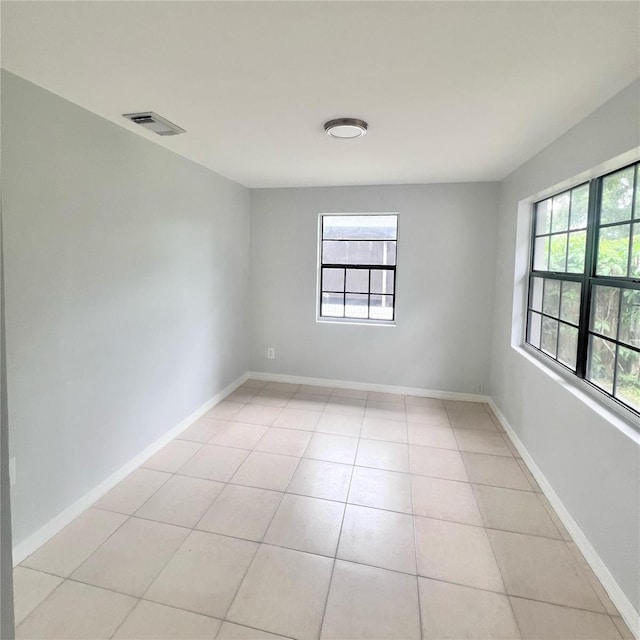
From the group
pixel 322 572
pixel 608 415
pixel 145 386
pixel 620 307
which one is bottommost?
pixel 322 572

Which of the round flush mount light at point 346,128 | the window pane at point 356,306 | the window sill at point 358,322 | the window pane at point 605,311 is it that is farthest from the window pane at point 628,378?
the window pane at point 356,306

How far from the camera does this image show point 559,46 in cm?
143

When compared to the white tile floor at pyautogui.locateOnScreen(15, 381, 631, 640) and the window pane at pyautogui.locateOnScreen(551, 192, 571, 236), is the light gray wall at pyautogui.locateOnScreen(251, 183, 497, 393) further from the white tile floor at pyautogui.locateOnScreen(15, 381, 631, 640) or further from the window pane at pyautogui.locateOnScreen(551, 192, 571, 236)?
the white tile floor at pyautogui.locateOnScreen(15, 381, 631, 640)

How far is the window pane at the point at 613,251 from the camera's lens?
188 centimetres

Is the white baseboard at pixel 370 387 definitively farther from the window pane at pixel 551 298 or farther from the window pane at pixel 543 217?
the window pane at pixel 543 217

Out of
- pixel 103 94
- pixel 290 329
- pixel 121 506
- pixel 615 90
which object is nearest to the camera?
pixel 615 90

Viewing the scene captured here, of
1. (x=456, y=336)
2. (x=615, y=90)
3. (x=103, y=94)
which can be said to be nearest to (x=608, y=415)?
(x=615, y=90)

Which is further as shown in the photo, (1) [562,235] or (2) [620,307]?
(1) [562,235]

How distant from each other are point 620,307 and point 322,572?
2018 mm

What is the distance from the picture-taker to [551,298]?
2764 mm

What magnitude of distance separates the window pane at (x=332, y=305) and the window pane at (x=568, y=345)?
7.72 feet

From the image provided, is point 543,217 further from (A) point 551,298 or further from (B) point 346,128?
(B) point 346,128

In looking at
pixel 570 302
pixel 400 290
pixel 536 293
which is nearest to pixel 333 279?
pixel 400 290

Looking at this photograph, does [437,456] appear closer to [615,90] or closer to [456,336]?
[456,336]
